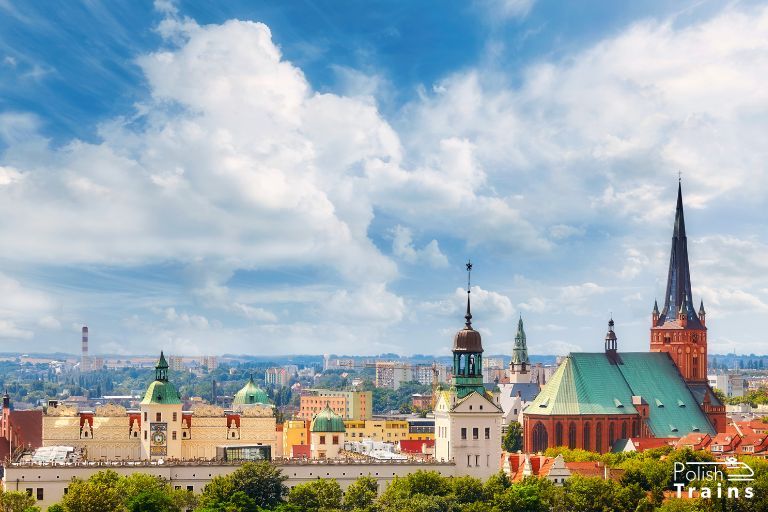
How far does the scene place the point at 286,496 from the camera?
9994cm

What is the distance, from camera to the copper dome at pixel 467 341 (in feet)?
356

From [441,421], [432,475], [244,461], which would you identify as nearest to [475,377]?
[441,421]

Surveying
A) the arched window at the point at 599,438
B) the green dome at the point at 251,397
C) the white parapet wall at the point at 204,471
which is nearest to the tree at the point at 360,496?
the white parapet wall at the point at 204,471

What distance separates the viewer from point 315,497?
96812mm

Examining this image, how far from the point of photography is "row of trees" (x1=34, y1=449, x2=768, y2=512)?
92.6 m

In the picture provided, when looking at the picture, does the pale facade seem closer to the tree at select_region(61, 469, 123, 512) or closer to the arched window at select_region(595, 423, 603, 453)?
the tree at select_region(61, 469, 123, 512)

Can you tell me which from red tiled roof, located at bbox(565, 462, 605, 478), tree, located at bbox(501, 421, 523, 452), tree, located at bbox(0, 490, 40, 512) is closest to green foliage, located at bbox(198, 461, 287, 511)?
tree, located at bbox(0, 490, 40, 512)

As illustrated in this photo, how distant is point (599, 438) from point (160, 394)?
5218 centimetres

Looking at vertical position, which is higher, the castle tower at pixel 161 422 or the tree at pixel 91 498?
the castle tower at pixel 161 422

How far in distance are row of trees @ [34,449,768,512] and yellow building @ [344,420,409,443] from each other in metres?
84.8

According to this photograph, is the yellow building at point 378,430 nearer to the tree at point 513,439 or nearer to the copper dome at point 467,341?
the tree at point 513,439

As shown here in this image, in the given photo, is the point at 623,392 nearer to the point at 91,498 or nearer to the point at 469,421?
the point at 469,421

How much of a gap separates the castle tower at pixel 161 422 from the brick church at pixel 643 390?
4364 cm

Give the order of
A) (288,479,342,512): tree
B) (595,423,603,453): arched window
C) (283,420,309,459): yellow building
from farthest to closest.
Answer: (595,423,603,453): arched window, (283,420,309,459): yellow building, (288,479,342,512): tree
